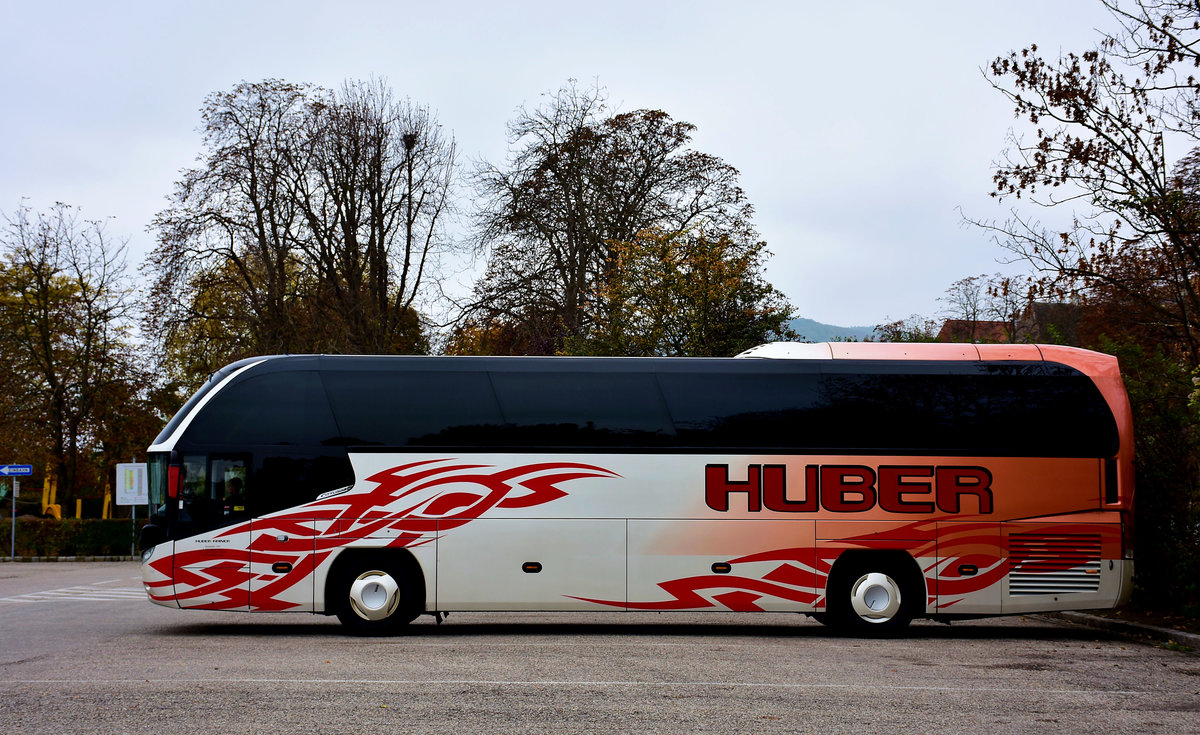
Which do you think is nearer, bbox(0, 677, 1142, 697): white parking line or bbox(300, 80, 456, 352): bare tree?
bbox(0, 677, 1142, 697): white parking line

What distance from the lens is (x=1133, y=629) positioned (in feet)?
Answer: 48.6

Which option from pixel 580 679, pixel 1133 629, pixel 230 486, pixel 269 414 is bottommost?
pixel 1133 629

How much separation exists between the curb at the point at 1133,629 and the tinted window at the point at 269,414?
33.0 ft

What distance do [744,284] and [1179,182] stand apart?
16.9 m

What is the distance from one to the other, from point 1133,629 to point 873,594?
3554 millimetres

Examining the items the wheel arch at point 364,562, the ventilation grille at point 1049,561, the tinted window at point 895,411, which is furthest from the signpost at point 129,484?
the ventilation grille at point 1049,561

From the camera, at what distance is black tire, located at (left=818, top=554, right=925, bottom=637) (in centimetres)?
1409

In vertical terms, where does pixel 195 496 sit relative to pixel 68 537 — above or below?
above

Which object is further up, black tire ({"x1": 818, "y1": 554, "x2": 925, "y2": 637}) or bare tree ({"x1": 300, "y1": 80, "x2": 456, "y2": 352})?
bare tree ({"x1": 300, "y1": 80, "x2": 456, "y2": 352})

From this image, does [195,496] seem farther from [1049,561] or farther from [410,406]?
[1049,561]

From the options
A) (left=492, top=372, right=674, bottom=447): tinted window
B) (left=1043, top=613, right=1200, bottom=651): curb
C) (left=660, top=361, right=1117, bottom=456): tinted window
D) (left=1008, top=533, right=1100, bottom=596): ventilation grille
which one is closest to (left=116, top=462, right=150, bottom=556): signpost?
(left=492, top=372, right=674, bottom=447): tinted window

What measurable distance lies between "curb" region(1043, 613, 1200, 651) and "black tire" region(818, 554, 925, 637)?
283 cm

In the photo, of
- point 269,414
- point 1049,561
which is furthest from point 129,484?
point 1049,561

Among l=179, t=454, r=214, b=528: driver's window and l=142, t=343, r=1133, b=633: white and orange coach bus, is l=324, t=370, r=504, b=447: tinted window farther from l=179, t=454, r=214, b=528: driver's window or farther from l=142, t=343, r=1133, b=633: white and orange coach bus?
l=179, t=454, r=214, b=528: driver's window
